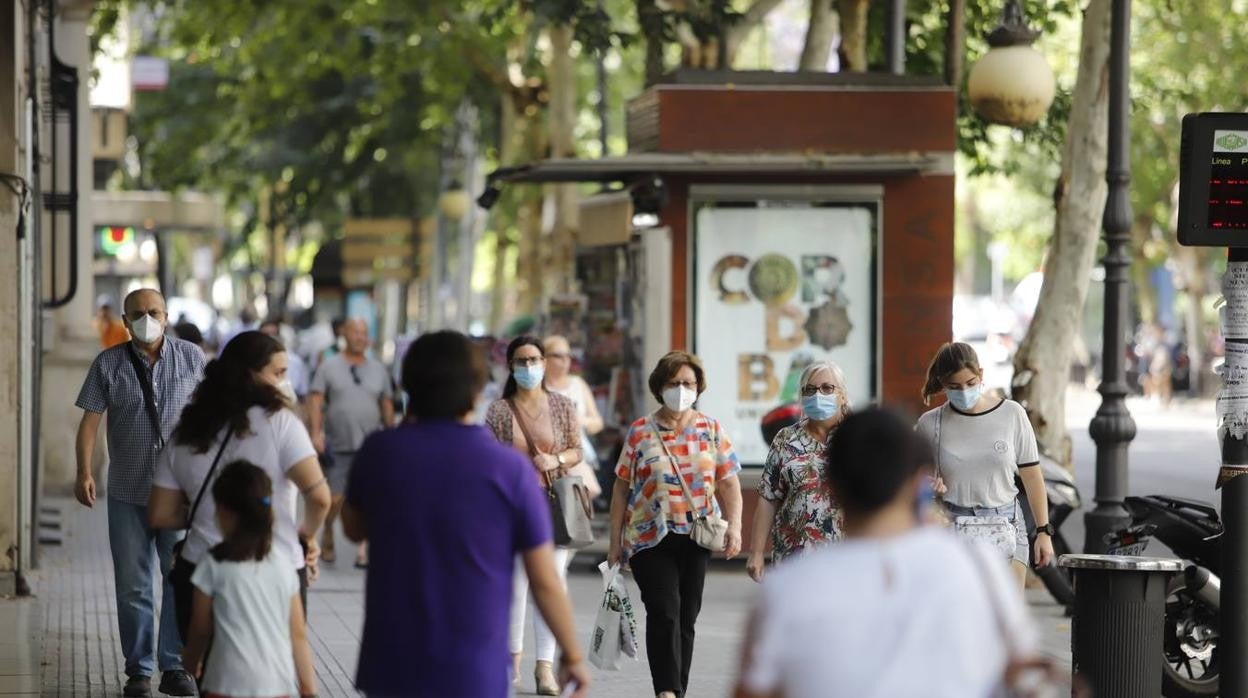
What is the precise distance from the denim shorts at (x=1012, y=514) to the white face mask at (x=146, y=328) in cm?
342

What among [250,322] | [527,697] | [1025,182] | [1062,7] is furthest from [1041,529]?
[1025,182]

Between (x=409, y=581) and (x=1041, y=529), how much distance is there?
4.34 metres

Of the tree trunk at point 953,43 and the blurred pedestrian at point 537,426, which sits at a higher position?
the tree trunk at point 953,43

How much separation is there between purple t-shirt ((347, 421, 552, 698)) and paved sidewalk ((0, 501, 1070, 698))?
167 inches

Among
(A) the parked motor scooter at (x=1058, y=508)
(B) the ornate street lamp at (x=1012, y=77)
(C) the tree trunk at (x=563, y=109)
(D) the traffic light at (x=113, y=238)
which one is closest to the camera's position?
(A) the parked motor scooter at (x=1058, y=508)

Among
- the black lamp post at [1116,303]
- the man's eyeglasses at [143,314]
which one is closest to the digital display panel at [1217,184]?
the man's eyeglasses at [143,314]

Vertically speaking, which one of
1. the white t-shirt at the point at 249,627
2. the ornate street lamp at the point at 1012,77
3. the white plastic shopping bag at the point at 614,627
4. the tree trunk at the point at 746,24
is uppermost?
the tree trunk at the point at 746,24

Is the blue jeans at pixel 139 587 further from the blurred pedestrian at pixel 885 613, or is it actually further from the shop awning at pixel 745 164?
the shop awning at pixel 745 164

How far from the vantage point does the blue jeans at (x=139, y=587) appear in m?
9.84

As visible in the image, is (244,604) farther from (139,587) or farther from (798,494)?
(139,587)

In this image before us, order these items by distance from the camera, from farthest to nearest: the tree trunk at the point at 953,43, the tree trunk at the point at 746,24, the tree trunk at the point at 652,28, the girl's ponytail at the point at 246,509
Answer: the tree trunk at the point at 746,24, the tree trunk at the point at 652,28, the tree trunk at the point at 953,43, the girl's ponytail at the point at 246,509

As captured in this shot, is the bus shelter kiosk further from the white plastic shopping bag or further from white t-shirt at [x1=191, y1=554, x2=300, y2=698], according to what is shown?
white t-shirt at [x1=191, y1=554, x2=300, y2=698]

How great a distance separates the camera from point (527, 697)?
10406mm

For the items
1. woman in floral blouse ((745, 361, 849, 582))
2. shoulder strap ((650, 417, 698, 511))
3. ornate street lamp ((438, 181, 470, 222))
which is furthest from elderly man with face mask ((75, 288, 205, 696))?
ornate street lamp ((438, 181, 470, 222))
